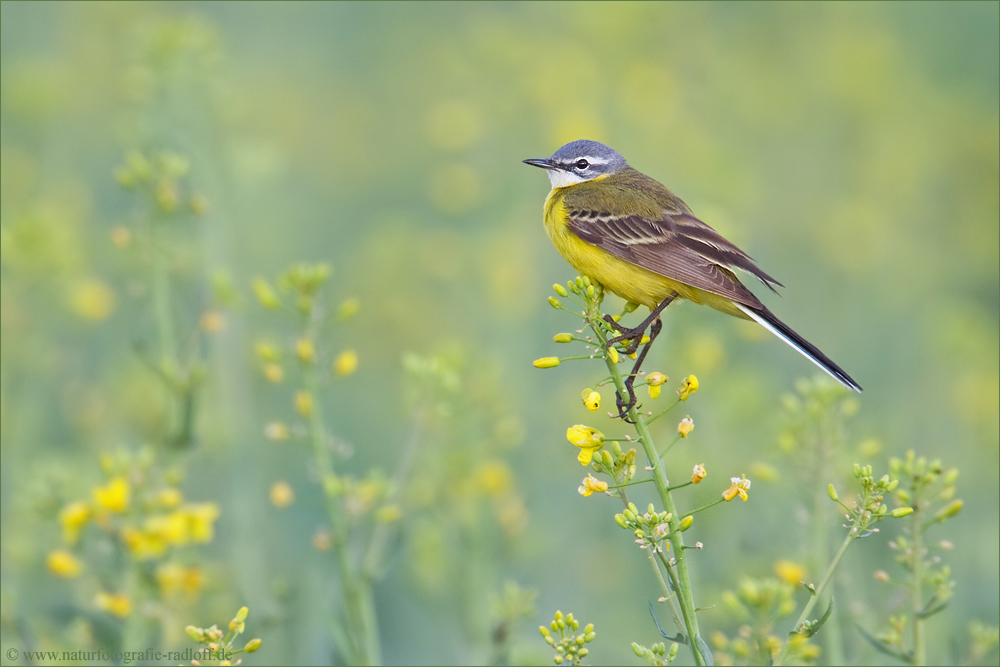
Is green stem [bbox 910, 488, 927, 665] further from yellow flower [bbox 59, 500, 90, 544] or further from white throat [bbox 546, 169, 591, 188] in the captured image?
yellow flower [bbox 59, 500, 90, 544]

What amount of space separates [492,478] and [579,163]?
175 cm

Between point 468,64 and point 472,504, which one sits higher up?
point 468,64

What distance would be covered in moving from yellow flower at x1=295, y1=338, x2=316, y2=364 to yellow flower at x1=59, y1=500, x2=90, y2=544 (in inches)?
41.7

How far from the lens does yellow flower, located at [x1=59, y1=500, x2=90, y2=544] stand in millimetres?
4031

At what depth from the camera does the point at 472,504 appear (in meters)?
5.42

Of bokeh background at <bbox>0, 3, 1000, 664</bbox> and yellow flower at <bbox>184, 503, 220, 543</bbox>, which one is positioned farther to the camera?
bokeh background at <bbox>0, 3, 1000, 664</bbox>

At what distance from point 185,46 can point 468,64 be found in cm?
319

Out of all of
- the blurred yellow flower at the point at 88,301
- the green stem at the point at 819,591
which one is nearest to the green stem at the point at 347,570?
the green stem at the point at 819,591

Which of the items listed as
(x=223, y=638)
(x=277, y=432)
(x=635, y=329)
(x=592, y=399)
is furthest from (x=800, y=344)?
(x=223, y=638)

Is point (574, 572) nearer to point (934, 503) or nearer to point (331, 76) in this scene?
point (934, 503)

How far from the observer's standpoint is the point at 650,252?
175 inches

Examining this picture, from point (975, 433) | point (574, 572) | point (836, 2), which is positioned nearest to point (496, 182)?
point (574, 572)

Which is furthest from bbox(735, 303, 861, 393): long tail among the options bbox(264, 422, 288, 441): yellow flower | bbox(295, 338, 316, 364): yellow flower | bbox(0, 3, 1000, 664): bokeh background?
bbox(264, 422, 288, 441): yellow flower

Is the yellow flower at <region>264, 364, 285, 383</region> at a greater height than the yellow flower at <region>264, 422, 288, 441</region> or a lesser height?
greater
